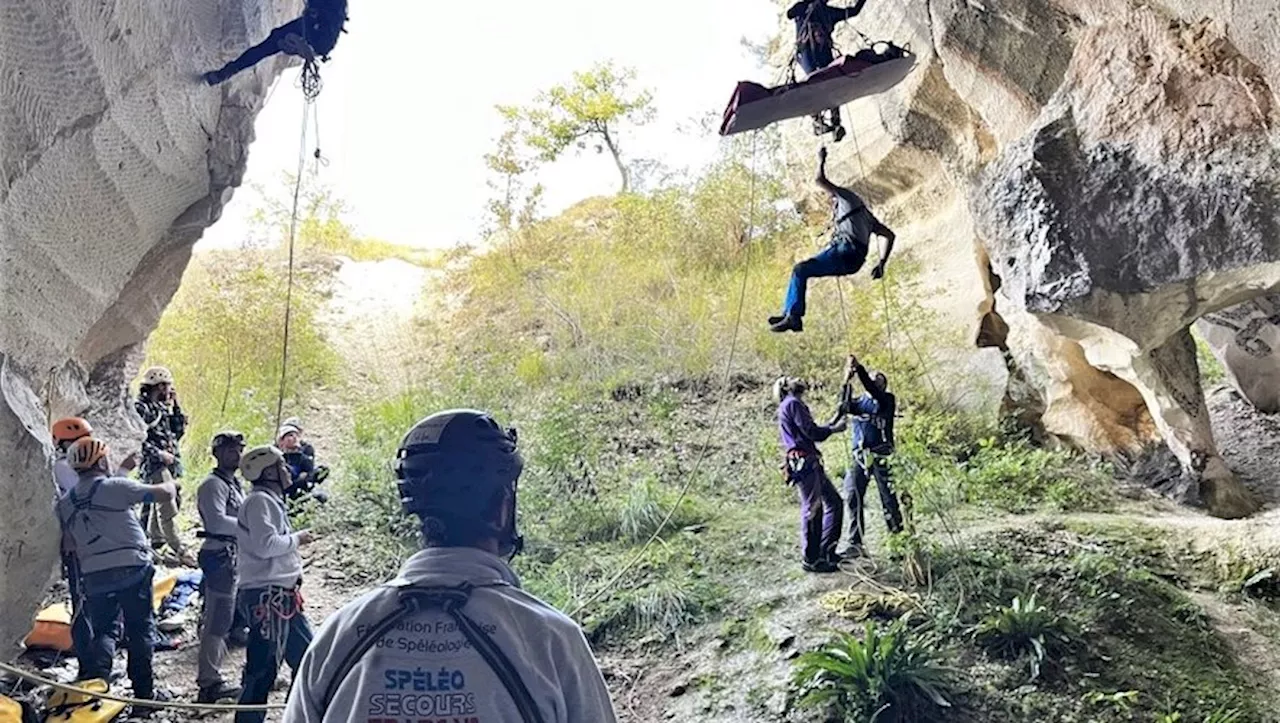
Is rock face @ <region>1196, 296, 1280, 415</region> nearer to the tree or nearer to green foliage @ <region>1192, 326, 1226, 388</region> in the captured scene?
green foliage @ <region>1192, 326, 1226, 388</region>

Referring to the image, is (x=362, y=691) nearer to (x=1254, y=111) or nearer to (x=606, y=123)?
(x=1254, y=111)

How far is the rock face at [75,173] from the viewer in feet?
9.74

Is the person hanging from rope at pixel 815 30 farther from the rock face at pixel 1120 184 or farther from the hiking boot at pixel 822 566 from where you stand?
the hiking boot at pixel 822 566

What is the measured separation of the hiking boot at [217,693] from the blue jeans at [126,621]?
0.65ft

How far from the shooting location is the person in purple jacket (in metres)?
4.58

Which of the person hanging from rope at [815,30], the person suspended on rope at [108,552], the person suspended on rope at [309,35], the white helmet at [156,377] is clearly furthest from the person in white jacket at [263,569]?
the person hanging from rope at [815,30]

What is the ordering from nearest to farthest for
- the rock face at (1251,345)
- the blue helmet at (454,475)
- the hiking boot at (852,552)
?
the blue helmet at (454,475) < the hiking boot at (852,552) < the rock face at (1251,345)

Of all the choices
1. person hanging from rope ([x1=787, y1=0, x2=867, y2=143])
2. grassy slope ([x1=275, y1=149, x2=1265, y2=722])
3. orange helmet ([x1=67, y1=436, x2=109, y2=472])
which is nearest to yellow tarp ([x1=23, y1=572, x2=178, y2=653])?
orange helmet ([x1=67, y1=436, x2=109, y2=472])

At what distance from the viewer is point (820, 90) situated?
357 centimetres

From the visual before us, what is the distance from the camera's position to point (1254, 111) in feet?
13.3

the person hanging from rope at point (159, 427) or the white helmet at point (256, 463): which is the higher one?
the person hanging from rope at point (159, 427)

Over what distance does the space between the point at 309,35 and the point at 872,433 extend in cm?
316

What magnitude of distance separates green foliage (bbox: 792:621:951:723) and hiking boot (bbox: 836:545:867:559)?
1054mm

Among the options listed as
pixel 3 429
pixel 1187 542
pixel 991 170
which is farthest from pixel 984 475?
pixel 3 429
